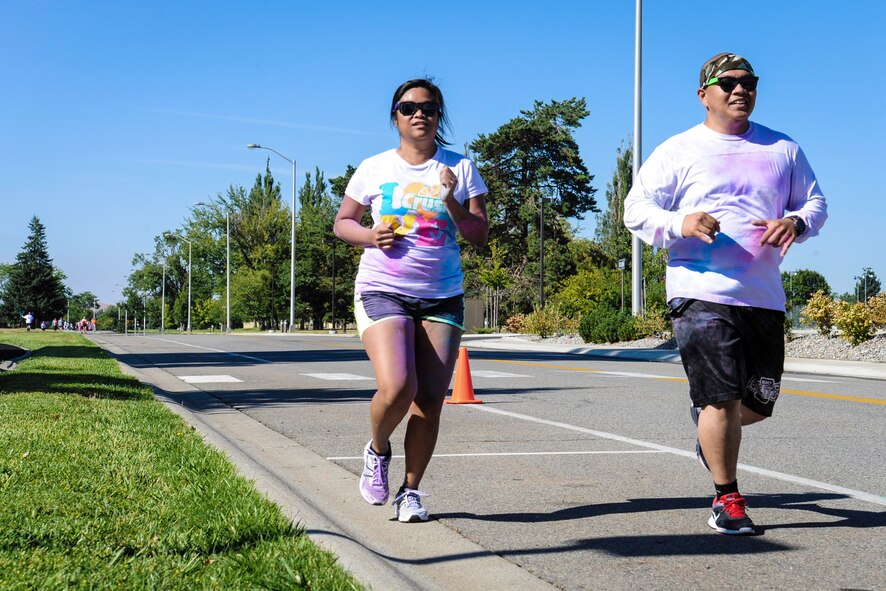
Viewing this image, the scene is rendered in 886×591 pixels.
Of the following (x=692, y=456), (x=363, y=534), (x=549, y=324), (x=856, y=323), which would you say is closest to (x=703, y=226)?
(x=363, y=534)

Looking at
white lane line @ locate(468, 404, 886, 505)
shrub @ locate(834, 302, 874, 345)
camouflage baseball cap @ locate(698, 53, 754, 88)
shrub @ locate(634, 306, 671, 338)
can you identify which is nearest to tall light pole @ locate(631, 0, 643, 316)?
shrub @ locate(634, 306, 671, 338)

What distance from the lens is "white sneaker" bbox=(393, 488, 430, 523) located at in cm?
503

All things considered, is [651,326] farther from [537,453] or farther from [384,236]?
[384,236]

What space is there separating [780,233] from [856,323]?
20.5 metres

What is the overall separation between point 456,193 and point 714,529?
75.4 inches

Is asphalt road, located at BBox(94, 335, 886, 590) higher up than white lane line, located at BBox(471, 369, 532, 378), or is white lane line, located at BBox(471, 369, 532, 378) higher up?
white lane line, located at BBox(471, 369, 532, 378)

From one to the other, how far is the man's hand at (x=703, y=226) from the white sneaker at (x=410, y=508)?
1.78m

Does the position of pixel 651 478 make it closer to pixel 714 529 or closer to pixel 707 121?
pixel 714 529

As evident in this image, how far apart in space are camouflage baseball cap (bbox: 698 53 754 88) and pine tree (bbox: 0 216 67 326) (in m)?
125

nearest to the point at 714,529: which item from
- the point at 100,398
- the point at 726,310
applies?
the point at 726,310

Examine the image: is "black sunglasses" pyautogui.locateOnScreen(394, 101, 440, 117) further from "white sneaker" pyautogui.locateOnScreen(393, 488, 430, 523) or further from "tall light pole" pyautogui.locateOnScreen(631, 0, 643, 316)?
"tall light pole" pyautogui.locateOnScreen(631, 0, 643, 316)

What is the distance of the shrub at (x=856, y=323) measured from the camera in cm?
2347

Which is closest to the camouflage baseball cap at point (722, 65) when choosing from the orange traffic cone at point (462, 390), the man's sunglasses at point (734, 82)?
the man's sunglasses at point (734, 82)

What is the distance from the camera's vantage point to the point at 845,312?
78.3ft
